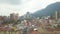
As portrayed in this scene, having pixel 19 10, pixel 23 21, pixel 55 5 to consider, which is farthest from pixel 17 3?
pixel 55 5

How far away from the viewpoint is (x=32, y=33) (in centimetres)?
226

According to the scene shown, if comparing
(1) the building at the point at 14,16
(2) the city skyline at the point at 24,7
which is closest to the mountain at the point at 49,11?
(2) the city skyline at the point at 24,7

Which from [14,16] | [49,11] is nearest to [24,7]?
[14,16]

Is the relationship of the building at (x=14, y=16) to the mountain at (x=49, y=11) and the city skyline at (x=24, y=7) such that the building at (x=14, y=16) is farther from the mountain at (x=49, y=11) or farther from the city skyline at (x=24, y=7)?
the mountain at (x=49, y=11)

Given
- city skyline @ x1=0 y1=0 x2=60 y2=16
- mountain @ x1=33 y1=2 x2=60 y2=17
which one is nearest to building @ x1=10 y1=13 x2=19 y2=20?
city skyline @ x1=0 y1=0 x2=60 y2=16

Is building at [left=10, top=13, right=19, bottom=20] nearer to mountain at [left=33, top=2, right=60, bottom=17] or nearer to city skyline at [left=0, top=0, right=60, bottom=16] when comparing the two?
city skyline at [left=0, top=0, right=60, bottom=16]

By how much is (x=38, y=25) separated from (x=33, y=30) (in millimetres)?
118

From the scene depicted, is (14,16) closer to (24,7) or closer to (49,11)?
(24,7)

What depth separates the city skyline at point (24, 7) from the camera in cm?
233

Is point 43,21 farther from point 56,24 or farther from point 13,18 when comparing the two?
point 13,18

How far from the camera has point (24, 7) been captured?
237 centimetres

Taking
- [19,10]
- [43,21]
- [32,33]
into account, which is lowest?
[32,33]

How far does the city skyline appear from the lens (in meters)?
2.33

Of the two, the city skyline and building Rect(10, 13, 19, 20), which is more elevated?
the city skyline
